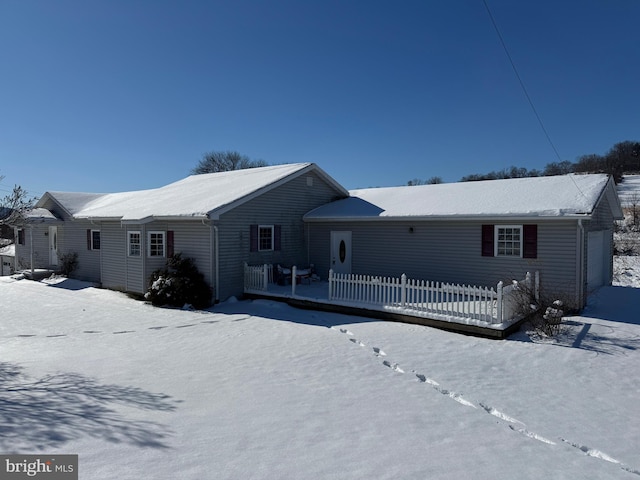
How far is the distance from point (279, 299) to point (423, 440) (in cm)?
963

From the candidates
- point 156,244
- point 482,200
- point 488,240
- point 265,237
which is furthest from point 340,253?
point 156,244

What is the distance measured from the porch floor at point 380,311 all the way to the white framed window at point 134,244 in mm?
4609

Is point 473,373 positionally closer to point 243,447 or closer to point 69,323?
point 243,447

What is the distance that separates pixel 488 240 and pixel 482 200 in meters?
1.76

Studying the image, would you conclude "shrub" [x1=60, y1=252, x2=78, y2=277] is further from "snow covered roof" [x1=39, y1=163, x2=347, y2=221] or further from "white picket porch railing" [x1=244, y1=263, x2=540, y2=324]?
"white picket porch railing" [x1=244, y1=263, x2=540, y2=324]

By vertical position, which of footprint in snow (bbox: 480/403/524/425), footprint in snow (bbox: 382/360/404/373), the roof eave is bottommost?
footprint in snow (bbox: 480/403/524/425)

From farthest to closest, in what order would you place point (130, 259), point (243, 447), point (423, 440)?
1. point (130, 259)
2. point (423, 440)
3. point (243, 447)

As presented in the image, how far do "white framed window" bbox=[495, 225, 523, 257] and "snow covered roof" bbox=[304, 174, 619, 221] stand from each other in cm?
62

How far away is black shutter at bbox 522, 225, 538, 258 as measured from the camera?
42.6 ft

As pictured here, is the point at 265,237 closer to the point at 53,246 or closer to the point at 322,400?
the point at 322,400

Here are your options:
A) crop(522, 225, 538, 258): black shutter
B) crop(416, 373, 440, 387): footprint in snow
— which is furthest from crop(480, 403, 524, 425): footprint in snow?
crop(522, 225, 538, 258): black shutter

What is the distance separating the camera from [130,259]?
53.4 feet

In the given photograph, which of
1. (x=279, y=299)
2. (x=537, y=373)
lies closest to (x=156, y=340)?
(x=279, y=299)

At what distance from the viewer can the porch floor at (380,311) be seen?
10312mm
